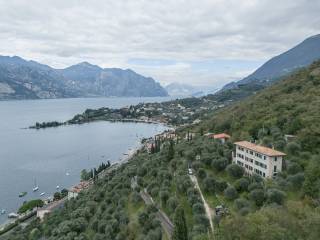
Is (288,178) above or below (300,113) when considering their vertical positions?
below

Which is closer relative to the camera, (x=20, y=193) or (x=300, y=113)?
(x=300, y=113)

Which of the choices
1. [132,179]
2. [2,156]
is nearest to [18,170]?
[2,156]

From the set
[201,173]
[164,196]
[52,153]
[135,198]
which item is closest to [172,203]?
[164,196]

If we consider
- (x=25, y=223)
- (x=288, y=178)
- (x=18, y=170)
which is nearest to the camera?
(x=288, y=178)

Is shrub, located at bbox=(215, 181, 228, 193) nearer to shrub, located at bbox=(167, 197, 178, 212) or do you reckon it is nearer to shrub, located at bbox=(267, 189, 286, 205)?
shrub, located at bbox=(167, 197, 178, 212)

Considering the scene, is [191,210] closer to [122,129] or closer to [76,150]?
[76,150]

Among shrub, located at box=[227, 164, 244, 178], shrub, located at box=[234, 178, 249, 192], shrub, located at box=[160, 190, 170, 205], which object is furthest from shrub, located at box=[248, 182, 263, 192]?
shrub, located at box=[160, 190, 170, 205]
